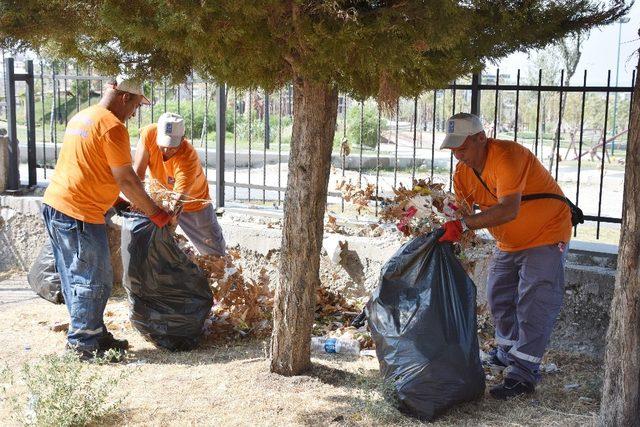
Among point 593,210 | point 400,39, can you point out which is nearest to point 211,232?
point 400,39

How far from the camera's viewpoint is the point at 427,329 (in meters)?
3.62

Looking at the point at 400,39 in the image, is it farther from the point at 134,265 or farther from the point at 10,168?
the point at 10,168

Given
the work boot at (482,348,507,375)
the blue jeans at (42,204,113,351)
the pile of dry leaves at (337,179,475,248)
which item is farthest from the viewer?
the blue jeans at (42,204,113,351)

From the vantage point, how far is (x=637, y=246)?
308 centimetres

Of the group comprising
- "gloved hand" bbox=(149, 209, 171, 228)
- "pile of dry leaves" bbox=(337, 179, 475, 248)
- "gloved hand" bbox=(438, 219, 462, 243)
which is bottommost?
"gloved hand" bbox=(149, 209, 171, 228)

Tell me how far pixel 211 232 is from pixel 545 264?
2681 millimetres

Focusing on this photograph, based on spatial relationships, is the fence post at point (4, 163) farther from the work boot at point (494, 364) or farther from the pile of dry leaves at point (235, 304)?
the work boot at point (494, 364)

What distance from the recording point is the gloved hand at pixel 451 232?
3.75 meters

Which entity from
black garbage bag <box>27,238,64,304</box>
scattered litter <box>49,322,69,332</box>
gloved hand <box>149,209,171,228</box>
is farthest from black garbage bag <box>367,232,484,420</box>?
black garbage bag <box>27,238,64,304</box>

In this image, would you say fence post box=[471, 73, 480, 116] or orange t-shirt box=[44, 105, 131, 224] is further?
fence post box=[471, 73, 480, 116]

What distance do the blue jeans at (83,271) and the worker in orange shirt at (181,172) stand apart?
611mm

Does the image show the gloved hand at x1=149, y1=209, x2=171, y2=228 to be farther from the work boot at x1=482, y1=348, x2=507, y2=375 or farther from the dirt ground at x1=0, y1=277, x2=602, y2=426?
the work boot at x1=482, y1=348, x2=507, y2=375

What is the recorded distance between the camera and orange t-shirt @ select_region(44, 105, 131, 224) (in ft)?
14.7

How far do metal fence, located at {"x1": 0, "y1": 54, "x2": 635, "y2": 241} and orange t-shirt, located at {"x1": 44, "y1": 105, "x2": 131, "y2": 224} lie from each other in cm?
50
